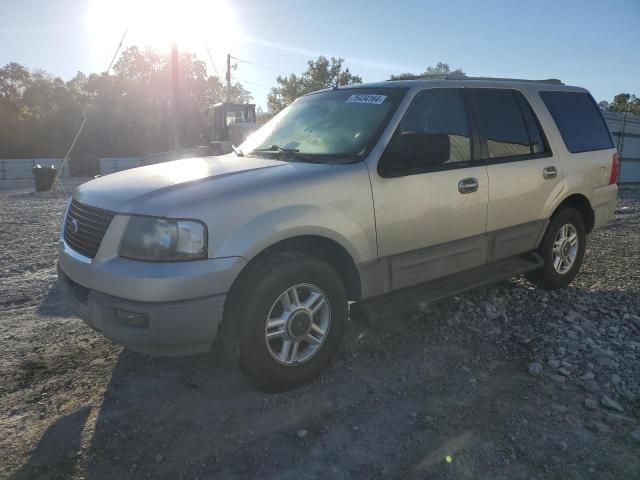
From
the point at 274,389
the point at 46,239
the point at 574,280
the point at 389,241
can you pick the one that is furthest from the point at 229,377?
the point at 46,239

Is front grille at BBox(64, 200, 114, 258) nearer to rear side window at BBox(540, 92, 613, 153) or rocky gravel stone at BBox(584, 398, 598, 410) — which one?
rocky gravel stone at BBox(584, 398, 598, 410)

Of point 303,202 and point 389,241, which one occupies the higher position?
point 303,202

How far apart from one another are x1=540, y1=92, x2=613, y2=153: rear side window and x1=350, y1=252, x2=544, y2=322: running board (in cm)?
124

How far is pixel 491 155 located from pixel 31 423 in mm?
3708

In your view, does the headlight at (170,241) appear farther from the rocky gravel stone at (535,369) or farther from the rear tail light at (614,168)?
the rear tail light at (614,168)

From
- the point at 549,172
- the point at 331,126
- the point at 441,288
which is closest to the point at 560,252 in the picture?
the point at 549,172

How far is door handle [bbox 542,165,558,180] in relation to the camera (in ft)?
14.7

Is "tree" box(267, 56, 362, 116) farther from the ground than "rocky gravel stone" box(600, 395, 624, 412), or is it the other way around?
"tree" box(267, 56, 362, 116)

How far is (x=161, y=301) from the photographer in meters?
2.63

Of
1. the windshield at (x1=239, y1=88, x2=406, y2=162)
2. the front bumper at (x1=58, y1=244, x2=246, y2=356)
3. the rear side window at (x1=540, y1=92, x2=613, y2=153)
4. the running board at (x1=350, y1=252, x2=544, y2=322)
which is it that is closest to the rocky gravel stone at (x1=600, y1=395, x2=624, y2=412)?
the running board at (x1=350, y1=252, x2=544, y2=322)

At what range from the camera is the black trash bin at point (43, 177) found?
53.4ft

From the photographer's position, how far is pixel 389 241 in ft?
11.3

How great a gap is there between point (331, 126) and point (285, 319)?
1580 millimetres

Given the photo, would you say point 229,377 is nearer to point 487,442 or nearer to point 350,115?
point 487,442
